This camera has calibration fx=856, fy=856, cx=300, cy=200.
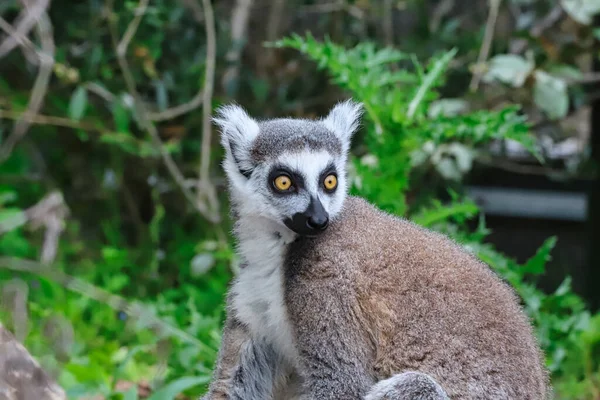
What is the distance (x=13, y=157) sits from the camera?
25.5 feet

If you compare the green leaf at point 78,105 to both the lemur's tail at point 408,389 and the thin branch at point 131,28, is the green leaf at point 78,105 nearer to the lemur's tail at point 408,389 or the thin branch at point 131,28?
the thin branch at point 131,28

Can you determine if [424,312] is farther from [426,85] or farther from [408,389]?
[426,85]

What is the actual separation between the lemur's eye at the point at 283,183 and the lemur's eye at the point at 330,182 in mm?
155

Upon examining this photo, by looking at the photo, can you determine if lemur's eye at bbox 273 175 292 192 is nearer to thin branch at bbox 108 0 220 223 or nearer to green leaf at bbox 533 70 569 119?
thin branch at bbox 108 0 220 223

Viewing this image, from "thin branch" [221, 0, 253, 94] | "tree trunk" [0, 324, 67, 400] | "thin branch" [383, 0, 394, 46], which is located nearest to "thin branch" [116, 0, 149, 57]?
"thin branch" [221, 0, 253, 94]

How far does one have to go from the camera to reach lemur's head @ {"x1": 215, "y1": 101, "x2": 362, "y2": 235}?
362 cm

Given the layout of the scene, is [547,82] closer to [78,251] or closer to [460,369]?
[460,369]

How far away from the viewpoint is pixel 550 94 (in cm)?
630

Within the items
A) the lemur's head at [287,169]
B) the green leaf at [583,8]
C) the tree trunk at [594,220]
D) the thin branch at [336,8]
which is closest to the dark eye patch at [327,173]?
the lemur's head at [287,169]

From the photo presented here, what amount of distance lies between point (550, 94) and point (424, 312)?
3.34 m

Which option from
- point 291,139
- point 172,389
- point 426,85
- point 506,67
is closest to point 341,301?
point 291,139

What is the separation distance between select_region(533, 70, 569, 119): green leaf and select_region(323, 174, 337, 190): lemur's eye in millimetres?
3117

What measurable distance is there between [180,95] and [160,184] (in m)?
1.02

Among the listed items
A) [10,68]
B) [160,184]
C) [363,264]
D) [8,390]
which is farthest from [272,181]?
[10,68]
